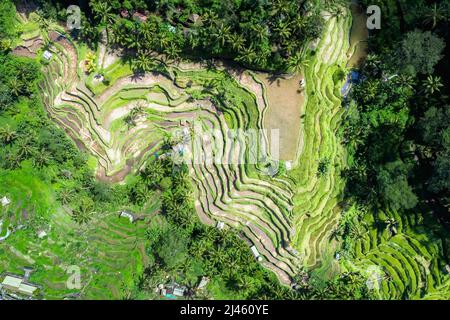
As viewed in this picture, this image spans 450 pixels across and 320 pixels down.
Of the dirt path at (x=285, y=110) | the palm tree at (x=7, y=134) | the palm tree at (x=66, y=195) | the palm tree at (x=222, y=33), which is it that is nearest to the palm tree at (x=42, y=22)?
the palm tree at (x=7, y=134)

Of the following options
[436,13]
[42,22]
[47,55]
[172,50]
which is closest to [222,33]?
[172,50]

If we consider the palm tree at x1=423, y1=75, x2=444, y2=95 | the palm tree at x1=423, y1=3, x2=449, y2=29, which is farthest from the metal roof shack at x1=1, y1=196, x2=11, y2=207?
the palm tree at x1=423, y1=3, x2=449, y2=29

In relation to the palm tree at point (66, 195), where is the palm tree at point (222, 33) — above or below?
above

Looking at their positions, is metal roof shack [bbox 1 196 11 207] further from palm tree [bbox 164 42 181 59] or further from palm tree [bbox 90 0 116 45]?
palm tree [bbox 164 42 181 59]

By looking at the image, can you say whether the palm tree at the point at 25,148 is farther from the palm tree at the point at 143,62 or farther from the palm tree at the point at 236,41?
the palm tree at the point at 236,41

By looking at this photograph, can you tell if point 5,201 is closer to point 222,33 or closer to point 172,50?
point 172,50
